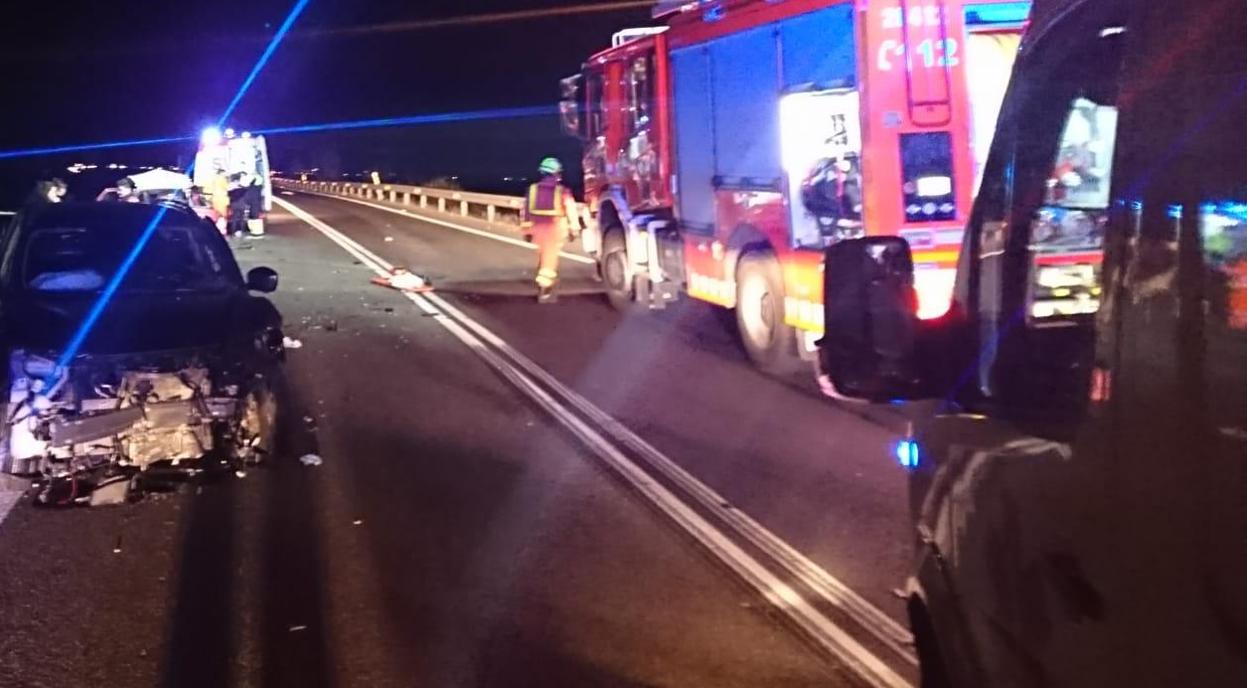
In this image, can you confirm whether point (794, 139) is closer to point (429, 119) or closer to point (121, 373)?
point (121, 373)

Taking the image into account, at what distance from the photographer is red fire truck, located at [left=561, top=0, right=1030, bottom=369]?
30.6ft

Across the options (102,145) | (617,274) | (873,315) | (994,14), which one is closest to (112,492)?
(873,315)

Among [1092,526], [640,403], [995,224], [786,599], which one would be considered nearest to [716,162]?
[640,403]

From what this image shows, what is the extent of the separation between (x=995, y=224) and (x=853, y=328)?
0.39m

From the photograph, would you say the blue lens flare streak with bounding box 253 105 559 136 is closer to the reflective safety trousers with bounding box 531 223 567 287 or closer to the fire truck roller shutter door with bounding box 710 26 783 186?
the reflective safety trousers with bounding box 531 223 567 287

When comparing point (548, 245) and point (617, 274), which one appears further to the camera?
→ point (548, 245)

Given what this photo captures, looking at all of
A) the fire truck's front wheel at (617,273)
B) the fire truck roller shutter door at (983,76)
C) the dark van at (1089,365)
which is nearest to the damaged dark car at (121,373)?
the fire truck roller shutter door at (983,76)

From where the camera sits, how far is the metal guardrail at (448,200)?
1296 inches

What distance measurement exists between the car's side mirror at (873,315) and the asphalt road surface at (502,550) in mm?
2216

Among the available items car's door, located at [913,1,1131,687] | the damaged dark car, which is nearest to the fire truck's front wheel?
the damaged dark car

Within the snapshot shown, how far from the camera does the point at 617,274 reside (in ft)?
50.7

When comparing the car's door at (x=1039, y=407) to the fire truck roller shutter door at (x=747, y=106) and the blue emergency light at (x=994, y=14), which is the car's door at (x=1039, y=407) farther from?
the fire truck roller shutter door at (x=747, y=106)

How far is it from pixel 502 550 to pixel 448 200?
34458mm

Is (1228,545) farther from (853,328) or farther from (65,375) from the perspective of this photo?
(65,375)
